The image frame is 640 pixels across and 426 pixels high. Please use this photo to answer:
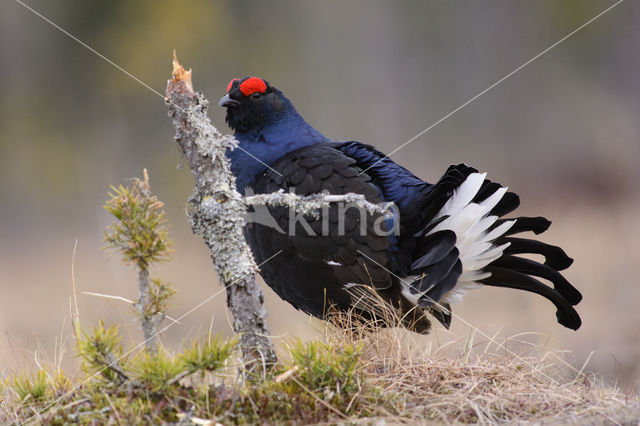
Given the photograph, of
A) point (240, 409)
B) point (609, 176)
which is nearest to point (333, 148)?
point (240, 409)

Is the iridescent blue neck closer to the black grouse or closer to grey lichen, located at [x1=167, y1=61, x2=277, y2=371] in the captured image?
the black grouse

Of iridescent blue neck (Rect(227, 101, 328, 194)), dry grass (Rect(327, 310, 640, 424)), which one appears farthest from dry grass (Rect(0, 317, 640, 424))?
iridescent blue neck (Rect(227, 101, 328, 194))

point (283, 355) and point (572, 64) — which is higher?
point (572, 64)

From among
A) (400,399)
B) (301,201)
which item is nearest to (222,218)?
(301,201)

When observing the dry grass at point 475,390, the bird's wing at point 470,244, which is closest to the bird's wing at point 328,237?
the bird's wing at point 470,244

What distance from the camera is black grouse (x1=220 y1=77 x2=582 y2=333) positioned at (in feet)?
7.41

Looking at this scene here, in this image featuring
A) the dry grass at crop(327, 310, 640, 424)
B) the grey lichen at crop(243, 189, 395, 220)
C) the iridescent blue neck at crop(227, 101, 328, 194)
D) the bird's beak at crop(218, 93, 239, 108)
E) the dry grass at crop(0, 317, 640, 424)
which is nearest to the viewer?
the dry grass at crop(0, 317, 640, 424)

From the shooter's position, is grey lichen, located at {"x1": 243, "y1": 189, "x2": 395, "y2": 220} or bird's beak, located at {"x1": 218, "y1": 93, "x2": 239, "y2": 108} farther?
bird's beak, located at {"x1": 218, "y1": 93, "x2": 239, "y2": 108}

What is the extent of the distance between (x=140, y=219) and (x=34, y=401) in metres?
0.60

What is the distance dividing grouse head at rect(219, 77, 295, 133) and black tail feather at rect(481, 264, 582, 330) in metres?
1.20

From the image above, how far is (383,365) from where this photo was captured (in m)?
1.87

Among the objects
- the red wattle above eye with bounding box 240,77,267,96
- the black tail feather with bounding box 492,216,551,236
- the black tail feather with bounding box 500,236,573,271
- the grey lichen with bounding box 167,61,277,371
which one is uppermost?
the red wattle above eye with bounding box 240,77,267,96

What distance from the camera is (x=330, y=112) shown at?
683 cm

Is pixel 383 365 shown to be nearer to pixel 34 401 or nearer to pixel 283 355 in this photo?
pixel 283 355
